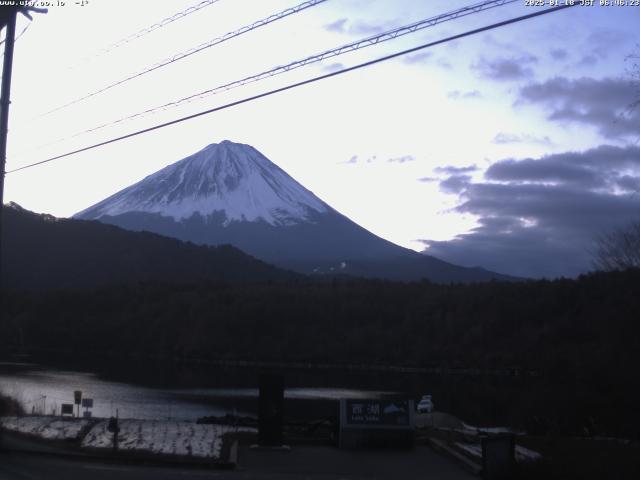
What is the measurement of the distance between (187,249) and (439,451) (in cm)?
12800

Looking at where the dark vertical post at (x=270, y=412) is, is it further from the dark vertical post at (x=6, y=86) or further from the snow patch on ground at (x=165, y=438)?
the dark vertical post at (x=6, y=86)

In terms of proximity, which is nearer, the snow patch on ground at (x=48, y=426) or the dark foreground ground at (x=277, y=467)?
the dark foreground ground at (x=277, y=467)

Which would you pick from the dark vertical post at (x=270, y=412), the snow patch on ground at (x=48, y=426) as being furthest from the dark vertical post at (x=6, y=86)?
the dark vertical post at (x=270, y=412)

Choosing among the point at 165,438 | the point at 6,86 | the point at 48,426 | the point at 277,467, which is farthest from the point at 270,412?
the point at 6,86

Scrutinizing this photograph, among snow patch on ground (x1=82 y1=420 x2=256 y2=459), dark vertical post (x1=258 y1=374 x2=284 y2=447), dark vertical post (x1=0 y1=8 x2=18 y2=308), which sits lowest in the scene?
snow patch on ground (x1=82 y1=420 x2=256 y2=459)

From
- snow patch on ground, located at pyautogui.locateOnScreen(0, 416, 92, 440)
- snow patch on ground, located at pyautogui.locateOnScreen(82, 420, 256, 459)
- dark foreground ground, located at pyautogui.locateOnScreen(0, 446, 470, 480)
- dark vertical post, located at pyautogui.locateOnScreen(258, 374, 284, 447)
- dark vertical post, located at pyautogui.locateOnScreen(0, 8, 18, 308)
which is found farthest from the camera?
snow patch on ground, located at pyautogui.locateOnScreen(0, 416, 92, 440)

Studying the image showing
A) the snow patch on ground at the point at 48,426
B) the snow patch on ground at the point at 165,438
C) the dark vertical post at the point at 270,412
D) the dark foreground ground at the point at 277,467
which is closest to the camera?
the dark foreground ground at the point at 277,467

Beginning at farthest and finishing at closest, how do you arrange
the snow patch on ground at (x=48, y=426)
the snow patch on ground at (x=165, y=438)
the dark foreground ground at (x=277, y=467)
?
the snow patch on ground at (x=48, y=426)
the snow patch on ground at (x=165, y=438)
the dark foreground ground at (x=277, y=467)

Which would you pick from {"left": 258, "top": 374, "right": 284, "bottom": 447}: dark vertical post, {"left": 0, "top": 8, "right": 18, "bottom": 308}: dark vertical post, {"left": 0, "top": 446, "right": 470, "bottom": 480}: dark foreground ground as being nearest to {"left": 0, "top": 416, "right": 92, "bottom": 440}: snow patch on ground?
{"left": 0, "top": 446, "right": 470, "bottom": 480}: dark foreground ground

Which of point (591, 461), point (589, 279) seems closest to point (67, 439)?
point (591, 461)

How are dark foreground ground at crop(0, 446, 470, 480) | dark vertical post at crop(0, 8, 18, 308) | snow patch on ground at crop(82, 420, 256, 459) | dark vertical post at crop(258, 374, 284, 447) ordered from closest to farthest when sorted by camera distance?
dark foreground ground at crop(0, 446, 470, 480), dark vertical post at crop(0, 8, 18, 308), snow patch on ground at crop(82, 420, 256, 459), dark vertical post at crop(258, 374, 284, 447)

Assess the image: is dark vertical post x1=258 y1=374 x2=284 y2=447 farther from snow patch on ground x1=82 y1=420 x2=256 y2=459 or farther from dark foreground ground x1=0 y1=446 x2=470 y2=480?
snow patch on ground x1=82 y1=420 x2=256 y2=459

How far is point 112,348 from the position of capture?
10338 cm

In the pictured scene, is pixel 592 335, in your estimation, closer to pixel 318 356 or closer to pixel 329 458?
pixel 318 356
